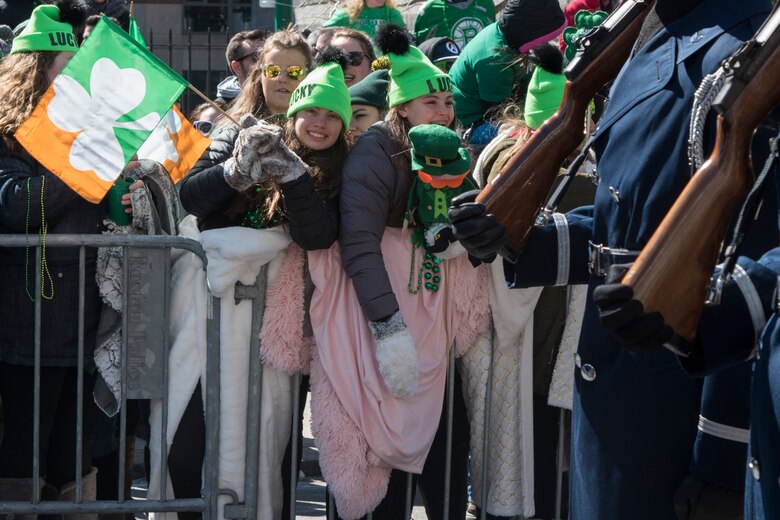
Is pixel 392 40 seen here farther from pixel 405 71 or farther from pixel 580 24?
pixel 580 24

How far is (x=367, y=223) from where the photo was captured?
13.6 ft

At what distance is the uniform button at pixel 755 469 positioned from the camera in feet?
7.62

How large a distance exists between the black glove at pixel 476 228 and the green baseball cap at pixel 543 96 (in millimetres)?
1609

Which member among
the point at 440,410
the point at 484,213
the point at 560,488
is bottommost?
the point at 560,488

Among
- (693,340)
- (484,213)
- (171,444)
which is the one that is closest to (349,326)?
(171,444)

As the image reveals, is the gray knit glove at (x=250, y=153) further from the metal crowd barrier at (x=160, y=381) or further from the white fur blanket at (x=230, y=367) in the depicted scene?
the metal crowd barrier at (x=160, y=381)

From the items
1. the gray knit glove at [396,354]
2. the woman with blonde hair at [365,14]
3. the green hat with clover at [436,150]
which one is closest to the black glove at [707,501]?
the gray knit glove at [396,354]

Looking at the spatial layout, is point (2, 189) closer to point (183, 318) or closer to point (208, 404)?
point (183, 318)

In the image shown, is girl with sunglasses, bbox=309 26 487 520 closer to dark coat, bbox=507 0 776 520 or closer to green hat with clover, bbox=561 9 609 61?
green hat with clover, bbox=561 9 609 61

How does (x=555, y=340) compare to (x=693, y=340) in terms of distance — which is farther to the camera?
(x=555, y=340)

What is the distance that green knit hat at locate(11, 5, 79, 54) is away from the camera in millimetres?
4500

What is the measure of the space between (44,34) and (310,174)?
1180 mm

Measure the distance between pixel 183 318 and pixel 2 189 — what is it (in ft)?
2.52

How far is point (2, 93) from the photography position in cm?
447
